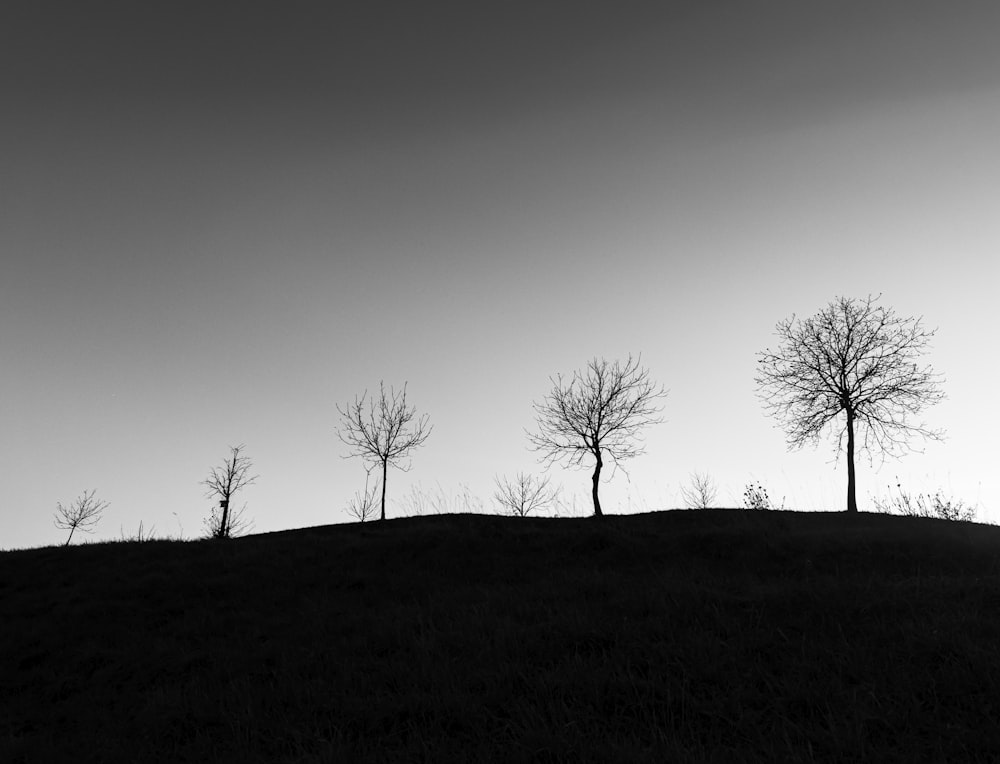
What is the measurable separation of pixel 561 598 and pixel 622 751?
16.2 ft

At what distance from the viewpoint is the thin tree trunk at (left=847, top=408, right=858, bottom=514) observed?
89.8 ft

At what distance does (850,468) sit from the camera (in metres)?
28.2

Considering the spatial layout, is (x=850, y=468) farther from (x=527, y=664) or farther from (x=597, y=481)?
(x=527, y=664)

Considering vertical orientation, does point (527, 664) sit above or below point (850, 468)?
below

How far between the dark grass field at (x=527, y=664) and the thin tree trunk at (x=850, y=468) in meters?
14.9

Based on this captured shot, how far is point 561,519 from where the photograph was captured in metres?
23.8

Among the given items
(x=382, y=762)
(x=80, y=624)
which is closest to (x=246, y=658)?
(x=382, y=762)

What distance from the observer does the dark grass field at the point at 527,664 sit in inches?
195

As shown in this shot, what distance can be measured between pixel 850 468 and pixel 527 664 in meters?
26.9

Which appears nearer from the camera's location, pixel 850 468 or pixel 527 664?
pixel 527 664

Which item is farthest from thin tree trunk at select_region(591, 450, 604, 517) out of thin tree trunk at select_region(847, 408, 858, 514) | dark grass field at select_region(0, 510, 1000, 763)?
dark grass field at select_region(0, 510, 1000, 763)

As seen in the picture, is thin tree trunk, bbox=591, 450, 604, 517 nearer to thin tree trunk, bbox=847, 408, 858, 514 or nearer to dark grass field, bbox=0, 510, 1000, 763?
thin tree trunk, bbox=847, 408, 858, 514

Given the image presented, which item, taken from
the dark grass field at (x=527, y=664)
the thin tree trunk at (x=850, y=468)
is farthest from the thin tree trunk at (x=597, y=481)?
the dark grass field at (x=527, y=664)

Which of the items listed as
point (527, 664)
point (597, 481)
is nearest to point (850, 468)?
point (597, 481)
